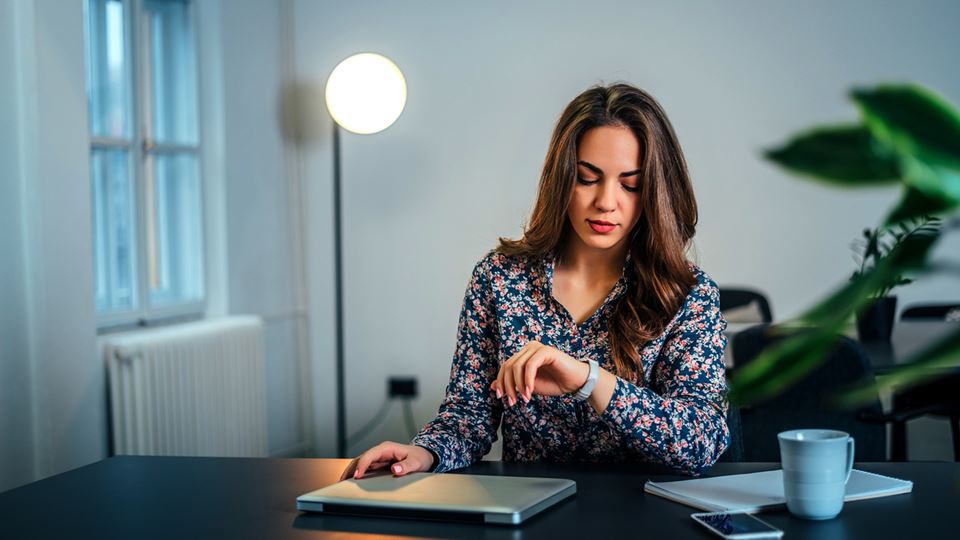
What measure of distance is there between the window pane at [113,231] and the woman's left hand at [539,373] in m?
2.36

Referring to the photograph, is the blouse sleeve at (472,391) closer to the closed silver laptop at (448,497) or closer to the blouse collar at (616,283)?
the blouse collar at (616,283)

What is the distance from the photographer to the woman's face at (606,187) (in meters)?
1.70

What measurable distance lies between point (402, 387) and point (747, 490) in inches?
134

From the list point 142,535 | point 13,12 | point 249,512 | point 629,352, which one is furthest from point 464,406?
point 13,12

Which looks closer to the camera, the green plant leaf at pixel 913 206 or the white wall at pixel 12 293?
the green plant leaf at pixel 913 206

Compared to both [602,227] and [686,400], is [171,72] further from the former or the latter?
[686,400]

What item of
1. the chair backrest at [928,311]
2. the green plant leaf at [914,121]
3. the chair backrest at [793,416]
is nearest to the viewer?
the green plant leaf at [914,121]

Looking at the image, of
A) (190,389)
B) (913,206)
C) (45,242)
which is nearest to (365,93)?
(190,389)

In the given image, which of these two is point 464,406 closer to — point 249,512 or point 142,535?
point 249,512

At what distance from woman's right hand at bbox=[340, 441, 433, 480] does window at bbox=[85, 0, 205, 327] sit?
2.21 metres

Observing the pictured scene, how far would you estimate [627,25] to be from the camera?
4.25m

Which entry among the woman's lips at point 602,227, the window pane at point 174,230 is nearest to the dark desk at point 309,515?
the woman's lips at point 602,227

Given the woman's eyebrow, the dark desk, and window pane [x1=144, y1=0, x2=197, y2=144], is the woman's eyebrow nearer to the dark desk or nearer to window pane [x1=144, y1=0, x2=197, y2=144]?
the dark desk

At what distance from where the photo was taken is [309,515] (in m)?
1.21
